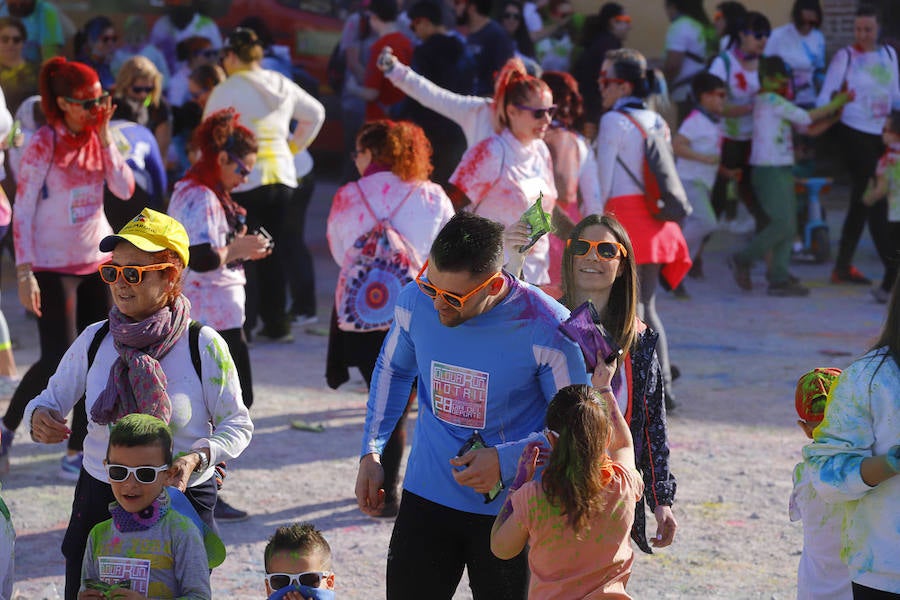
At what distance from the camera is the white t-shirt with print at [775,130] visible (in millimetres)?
11750

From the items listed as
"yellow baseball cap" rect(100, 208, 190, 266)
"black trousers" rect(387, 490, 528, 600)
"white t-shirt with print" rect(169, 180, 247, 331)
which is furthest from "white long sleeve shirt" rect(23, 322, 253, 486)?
"white t-shirt with print" rect(169, 180, 247, 331)

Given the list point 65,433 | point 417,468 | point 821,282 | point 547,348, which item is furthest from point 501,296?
point 821,282

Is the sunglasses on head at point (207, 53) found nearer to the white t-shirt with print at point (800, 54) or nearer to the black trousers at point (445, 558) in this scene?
the white t-shirt with print at point (800, 54)

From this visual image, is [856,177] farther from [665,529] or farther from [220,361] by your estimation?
[220,361]

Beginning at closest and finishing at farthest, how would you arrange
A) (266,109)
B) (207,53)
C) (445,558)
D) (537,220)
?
1. (445,558)
2. (537,220)
3. (266,109)
4. (207,53)

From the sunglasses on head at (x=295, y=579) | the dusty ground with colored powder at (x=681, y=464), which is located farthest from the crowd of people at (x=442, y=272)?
the dusty ground with colored powder at (x=681, y=464)

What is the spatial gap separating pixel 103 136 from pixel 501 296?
3.56 metres

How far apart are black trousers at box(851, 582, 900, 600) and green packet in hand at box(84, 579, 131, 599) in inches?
78.3

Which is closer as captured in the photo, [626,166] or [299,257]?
[626,166]

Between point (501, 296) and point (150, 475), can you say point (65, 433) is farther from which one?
point (501, 296)

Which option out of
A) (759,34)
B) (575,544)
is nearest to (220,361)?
(575,544)

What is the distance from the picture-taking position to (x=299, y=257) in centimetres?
1033

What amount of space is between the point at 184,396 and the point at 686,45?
10.8 m

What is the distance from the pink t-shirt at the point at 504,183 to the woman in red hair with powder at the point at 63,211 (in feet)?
5.82
